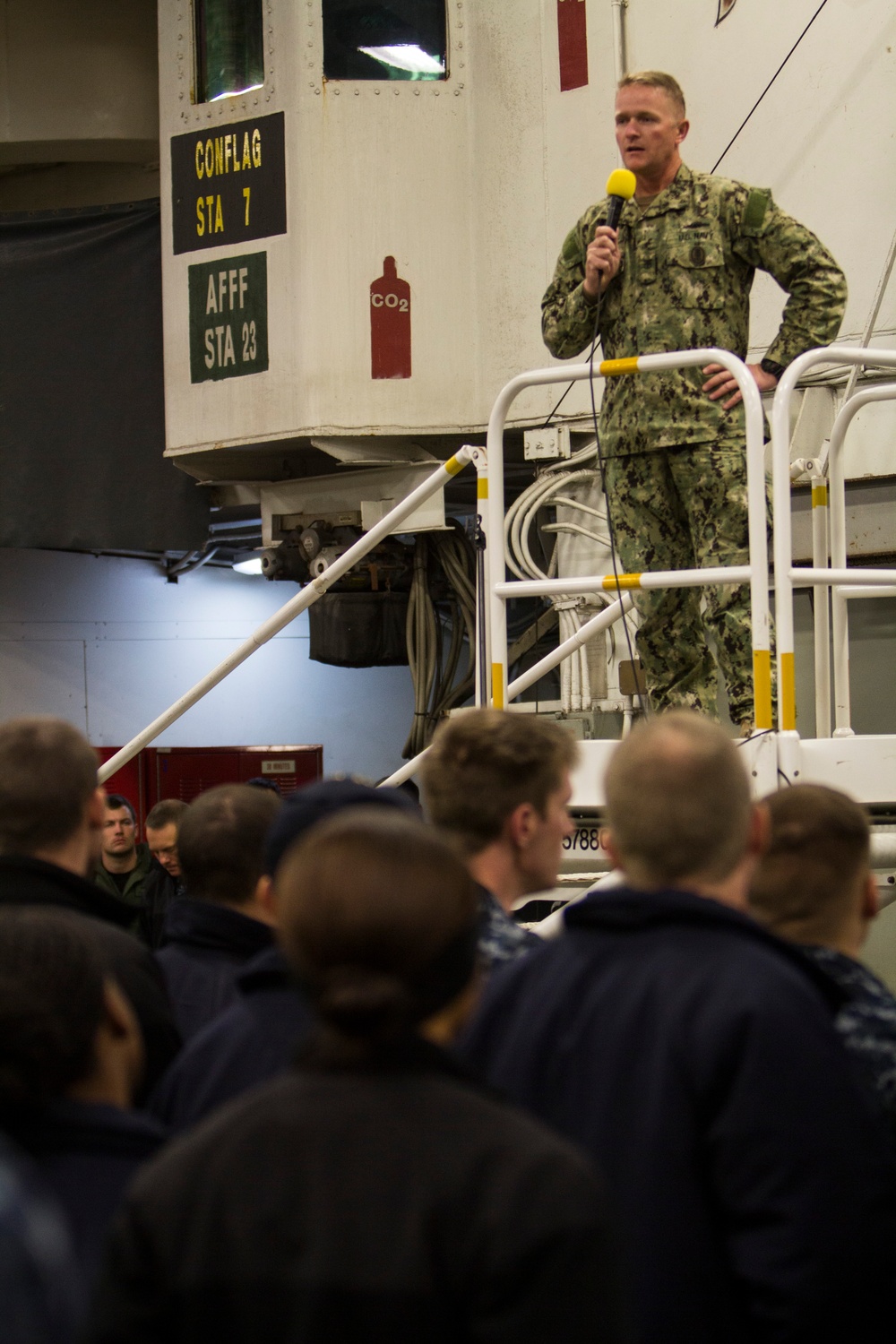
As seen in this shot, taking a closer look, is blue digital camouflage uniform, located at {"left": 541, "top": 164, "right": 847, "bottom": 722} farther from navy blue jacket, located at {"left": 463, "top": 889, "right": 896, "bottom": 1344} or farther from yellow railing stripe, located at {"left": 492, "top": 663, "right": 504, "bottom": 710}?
navy blue jacket, located at {"left": 463, "top": 889, "right": 896, "bottom": 1344}

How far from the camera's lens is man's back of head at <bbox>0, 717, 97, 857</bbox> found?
2488 mm

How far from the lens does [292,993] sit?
1956 millimetres

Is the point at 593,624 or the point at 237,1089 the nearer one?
the point at 237,1089

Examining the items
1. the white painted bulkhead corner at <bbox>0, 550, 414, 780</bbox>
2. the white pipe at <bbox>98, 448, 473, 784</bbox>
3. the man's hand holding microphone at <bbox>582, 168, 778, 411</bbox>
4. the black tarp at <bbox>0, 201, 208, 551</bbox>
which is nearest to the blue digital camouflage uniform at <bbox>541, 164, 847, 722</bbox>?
the man's hand holding microphone at <bbox>582, 168, 778, 411</bbox>

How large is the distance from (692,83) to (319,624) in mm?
3176

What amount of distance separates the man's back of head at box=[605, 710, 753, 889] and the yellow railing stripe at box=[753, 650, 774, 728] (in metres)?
1.92

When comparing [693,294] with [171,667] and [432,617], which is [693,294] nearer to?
[432,617]

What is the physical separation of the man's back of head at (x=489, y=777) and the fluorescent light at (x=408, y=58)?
17.5 ft

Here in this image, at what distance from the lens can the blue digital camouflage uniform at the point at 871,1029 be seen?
1813 mm

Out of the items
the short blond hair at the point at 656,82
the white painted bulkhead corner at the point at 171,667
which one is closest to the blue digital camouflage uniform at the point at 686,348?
the short blond hair at the point at 656,82

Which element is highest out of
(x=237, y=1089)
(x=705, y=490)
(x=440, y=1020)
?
(x=705, y=490)

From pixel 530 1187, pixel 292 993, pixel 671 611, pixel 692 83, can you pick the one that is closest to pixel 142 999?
pixel 292 993

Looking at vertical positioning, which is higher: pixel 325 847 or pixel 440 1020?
pixel 325 847

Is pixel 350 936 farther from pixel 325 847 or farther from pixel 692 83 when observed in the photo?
pixel 692 83
